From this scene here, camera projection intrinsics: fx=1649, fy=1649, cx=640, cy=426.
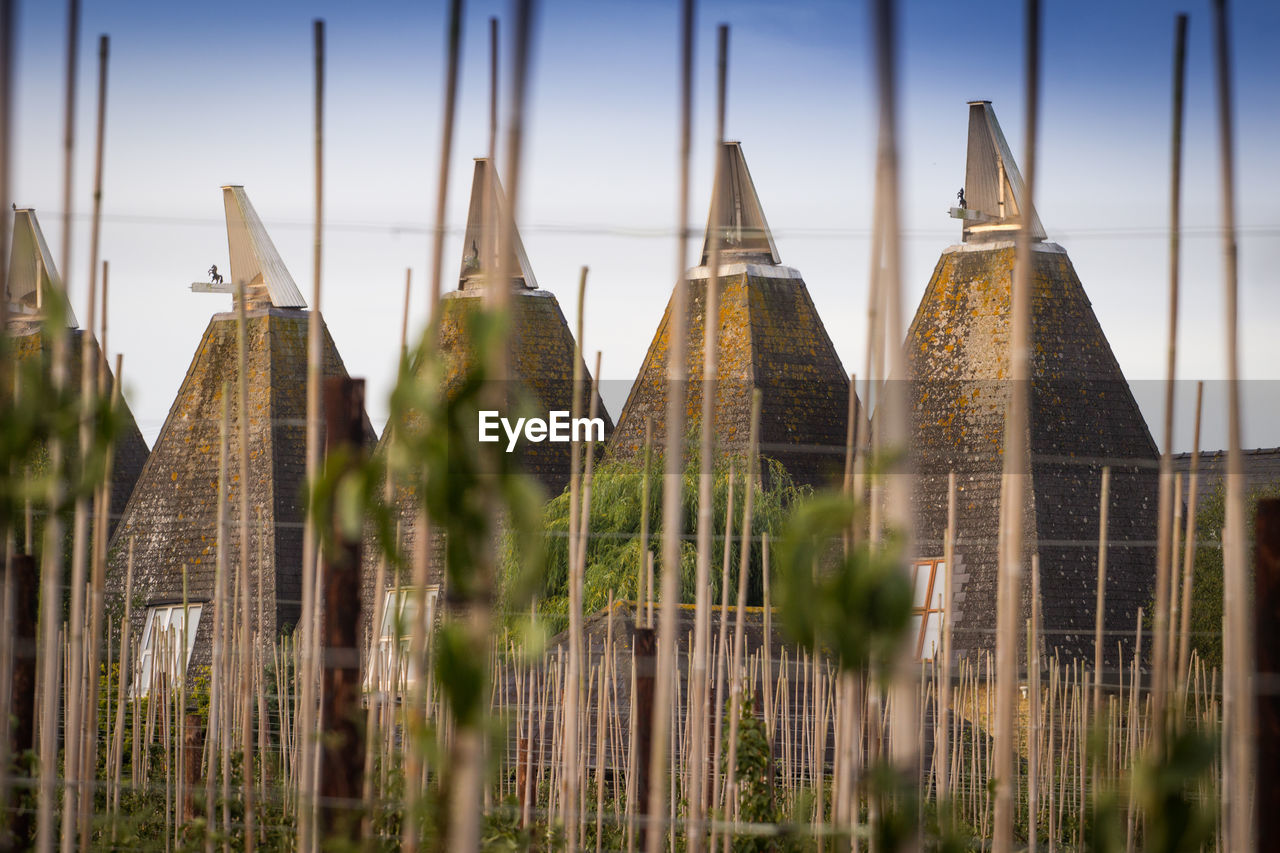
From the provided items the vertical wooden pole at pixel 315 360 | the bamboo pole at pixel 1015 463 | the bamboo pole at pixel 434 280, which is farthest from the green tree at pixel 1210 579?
the bamboo pole at pixel 434 280

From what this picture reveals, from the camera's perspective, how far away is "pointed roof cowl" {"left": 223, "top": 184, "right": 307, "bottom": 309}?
17.1 meters

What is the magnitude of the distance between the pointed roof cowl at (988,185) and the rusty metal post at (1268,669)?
37.8 ft

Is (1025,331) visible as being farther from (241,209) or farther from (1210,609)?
(241,209)

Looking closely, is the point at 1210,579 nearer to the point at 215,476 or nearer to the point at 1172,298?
the point at 215,476

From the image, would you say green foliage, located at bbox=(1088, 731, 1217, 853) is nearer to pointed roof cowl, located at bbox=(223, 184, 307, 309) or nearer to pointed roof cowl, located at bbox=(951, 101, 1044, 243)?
pointed roof cowl, located at bbox=(951, 101, 1044, 243)

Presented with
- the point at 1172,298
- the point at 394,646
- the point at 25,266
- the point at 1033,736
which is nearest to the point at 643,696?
the point at 394,646

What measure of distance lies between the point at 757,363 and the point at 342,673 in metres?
12.0

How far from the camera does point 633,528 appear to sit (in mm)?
14156

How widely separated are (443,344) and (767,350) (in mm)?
3289

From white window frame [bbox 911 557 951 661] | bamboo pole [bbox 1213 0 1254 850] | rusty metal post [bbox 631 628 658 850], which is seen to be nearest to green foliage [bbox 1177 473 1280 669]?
white window frame [bbox 911 557 951 661]

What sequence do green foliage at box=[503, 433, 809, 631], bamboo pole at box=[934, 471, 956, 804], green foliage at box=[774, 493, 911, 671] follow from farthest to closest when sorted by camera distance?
green foliage at box=[503, 433, 809, 631], bamboo pole at box=[934, 471, 956, 804], green foliage at box=[774, 493, 911, 671]

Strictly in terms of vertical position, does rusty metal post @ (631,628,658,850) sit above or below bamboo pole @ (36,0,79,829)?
below

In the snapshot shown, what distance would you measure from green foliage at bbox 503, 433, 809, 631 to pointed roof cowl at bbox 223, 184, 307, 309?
449cm

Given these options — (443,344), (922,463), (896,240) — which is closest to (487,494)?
(896,240)
